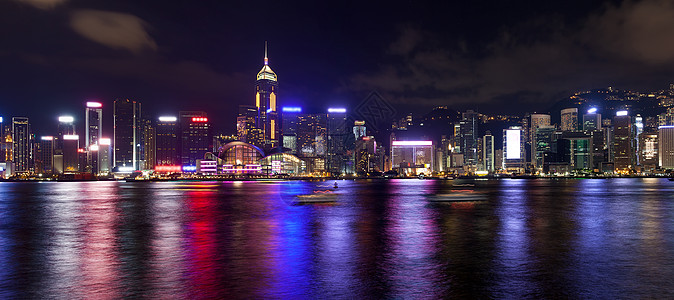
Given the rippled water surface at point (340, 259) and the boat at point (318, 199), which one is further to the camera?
the boat at point (318, 199)

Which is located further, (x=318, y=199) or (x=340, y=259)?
(x=318, y=199)

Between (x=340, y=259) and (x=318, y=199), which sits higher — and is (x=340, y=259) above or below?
above

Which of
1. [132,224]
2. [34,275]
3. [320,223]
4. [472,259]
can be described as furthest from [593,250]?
[132,224]

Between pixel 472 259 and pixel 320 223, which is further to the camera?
pixel 320 223

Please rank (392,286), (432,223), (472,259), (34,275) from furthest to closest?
1. (432,223)
2. (472,259)
3. (34,275)
4. (392,286)

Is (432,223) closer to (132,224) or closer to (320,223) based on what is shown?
(320,223)

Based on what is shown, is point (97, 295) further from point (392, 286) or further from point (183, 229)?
point (183, 229)

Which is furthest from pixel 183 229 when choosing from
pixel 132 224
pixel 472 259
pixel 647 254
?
pixel 647 254

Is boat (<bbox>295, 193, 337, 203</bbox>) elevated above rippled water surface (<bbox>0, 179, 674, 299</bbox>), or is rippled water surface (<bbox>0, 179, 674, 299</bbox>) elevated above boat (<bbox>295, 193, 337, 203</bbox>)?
rippled water surface (<bbox>0, 179, 674, 299</bbox>)

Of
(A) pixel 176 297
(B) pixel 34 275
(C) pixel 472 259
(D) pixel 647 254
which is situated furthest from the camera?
(D) pixel 647 254

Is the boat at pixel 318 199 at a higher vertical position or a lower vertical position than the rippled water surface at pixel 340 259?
lower

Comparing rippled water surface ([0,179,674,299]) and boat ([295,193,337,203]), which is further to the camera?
boat ([295,193,337,203])

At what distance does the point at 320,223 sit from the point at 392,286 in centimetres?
2243

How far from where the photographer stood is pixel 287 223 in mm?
38562
